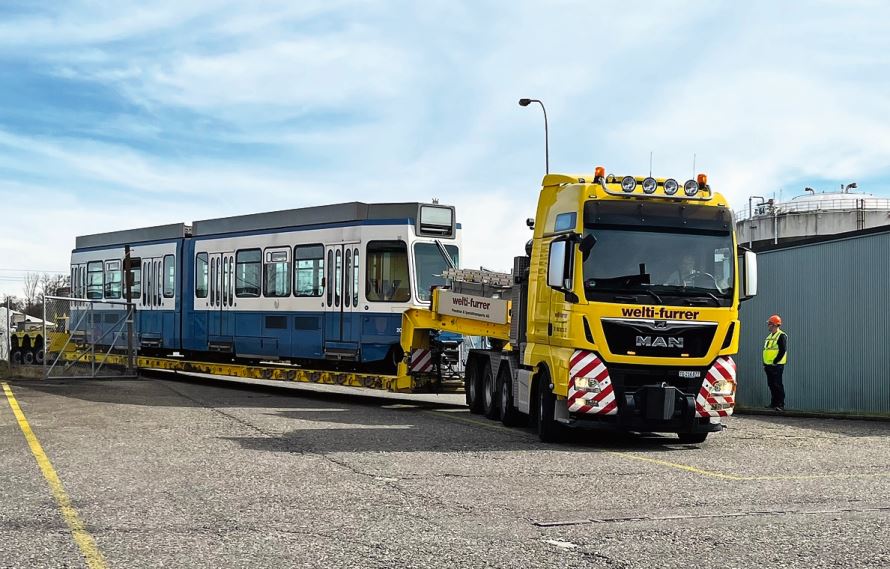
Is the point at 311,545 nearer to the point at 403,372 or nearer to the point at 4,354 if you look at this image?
the point at 403,372

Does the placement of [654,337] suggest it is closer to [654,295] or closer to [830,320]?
[654,295]

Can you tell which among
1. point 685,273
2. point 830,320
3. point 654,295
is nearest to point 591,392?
point 654,295

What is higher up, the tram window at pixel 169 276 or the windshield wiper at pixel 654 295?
the tram window at pixel 169 276

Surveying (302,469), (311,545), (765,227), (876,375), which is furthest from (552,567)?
(765,227)

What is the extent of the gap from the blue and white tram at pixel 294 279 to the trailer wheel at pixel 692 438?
6625 mm

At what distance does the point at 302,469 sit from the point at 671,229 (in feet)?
18.2

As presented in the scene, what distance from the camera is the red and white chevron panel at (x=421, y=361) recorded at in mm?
18562

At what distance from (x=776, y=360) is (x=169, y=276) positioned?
1504 cm

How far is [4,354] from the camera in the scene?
36.5 m

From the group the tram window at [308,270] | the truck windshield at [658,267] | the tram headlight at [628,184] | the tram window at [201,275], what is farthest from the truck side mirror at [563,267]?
the tram window at [201,275]

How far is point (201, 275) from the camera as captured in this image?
25391 mm

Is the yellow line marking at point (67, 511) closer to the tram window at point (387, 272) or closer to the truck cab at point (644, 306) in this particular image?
the truck cab at point (644, 306)

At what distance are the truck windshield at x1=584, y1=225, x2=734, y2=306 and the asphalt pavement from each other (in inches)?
75.0

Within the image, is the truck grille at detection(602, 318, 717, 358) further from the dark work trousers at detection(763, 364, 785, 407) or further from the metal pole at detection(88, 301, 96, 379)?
the metal pole at detection(88, 301, 96, 379)
